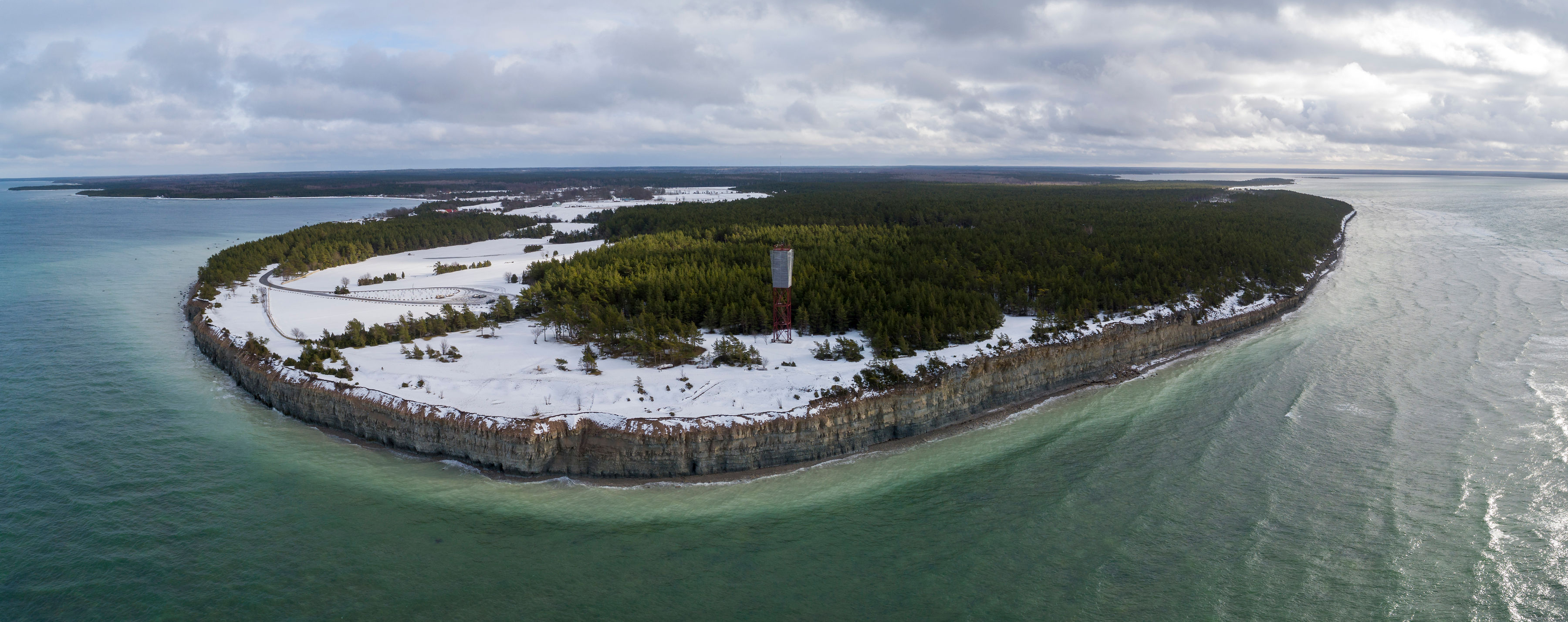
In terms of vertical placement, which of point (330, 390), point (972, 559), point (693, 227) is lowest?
point (972, 559)

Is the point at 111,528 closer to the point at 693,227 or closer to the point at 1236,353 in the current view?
the point at 1236,353

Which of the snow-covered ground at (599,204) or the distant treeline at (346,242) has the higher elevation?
the snow-covered ground at (599,204)

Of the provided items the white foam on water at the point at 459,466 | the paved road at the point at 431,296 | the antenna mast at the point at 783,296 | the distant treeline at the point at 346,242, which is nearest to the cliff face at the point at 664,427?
the white foam on water at the point at 459,466

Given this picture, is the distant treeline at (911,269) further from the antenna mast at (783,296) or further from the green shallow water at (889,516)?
the green shallow water at (889,516)

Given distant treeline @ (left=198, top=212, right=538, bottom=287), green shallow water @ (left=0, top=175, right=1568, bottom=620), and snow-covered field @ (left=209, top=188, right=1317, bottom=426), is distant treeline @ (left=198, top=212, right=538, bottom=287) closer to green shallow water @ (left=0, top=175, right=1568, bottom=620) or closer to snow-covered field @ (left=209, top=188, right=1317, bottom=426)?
snow-covered field @ (left=209, top=188, right=1317, bottom=426)

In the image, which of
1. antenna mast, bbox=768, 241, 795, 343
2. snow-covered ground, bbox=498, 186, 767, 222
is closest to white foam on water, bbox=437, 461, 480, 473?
antenna mast, bbox=768, 241, 795, 343

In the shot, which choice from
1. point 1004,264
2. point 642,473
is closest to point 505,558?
point 642,473

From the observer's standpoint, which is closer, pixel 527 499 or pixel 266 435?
pixel 527 499
